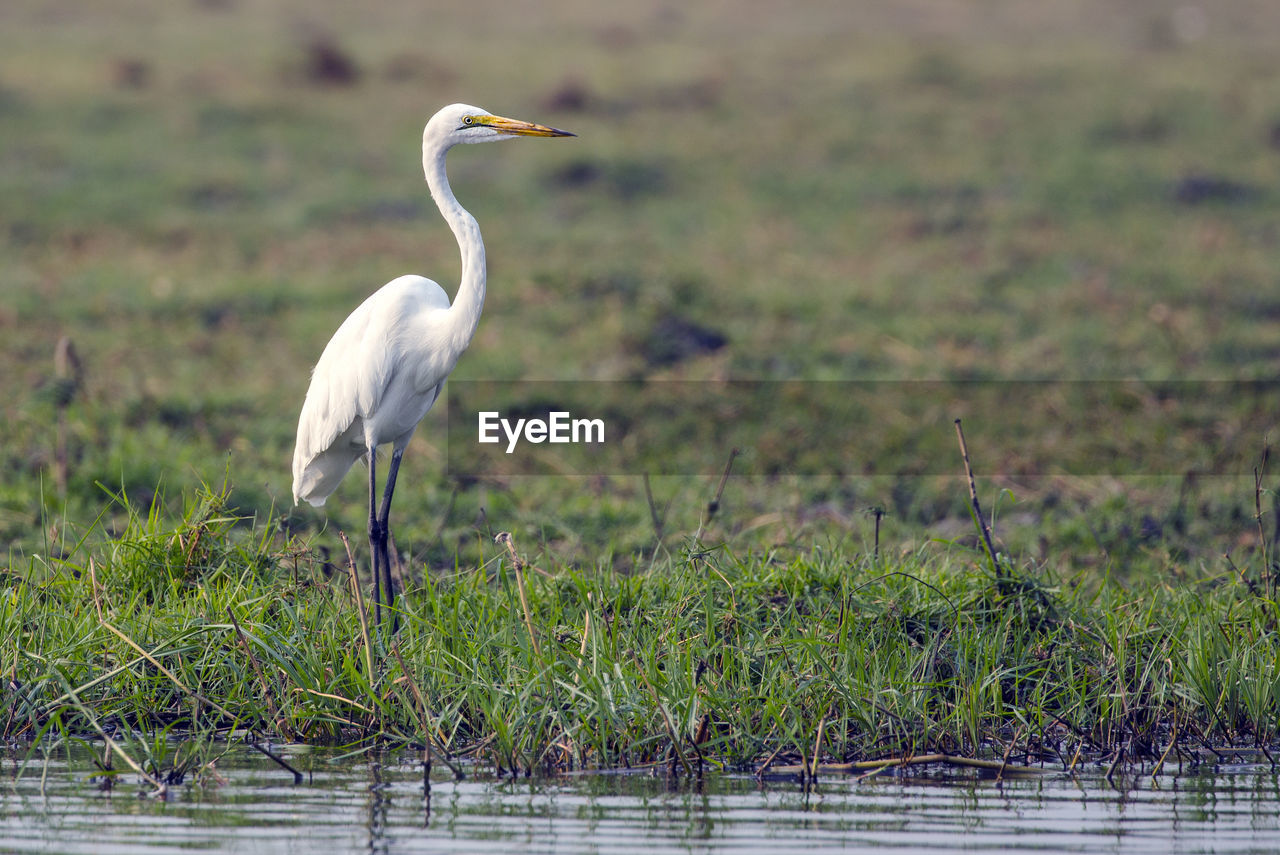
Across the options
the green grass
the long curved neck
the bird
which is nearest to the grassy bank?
the green grass

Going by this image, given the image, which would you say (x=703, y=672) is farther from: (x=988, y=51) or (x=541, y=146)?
(x=988, y=51)

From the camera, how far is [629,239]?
1291 centimetres

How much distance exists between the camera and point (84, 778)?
12.8 ft

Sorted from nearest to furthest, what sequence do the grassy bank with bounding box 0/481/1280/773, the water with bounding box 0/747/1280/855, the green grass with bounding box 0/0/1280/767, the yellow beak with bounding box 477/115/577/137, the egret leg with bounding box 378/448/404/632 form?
1. the water with bounding box 0/747/1280/855
2. the grassy bank with bounding box 0/481/1280/773
3. the green grass with bounding box 0/0/1280/767
4. the yellow beak with bounding box 477/115/577/137
5. the egret leg with bounding box 378/448/404/632

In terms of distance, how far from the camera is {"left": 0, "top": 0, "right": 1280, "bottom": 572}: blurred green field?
23.0 feet

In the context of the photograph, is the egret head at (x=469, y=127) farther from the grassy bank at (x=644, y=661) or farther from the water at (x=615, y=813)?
the water at (x=615, y=813)

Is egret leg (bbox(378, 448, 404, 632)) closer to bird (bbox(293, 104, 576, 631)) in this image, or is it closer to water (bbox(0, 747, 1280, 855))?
bird (bbox(293, 104, 576, 631))

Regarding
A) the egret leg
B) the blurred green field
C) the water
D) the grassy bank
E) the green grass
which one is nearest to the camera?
the water

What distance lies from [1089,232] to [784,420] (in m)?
5.78

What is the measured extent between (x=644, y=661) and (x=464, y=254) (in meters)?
1.59

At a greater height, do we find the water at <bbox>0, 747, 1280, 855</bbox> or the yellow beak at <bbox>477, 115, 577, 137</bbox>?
the yellow beak at <bbox>477, 115, 577, 137</bbox>

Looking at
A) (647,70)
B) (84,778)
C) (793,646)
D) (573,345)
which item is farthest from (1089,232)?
(84,778)

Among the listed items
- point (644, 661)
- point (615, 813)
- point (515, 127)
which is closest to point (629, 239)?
point (515, 127)

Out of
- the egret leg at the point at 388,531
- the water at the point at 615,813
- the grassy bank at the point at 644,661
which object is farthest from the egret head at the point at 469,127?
the water at the point at 615,813
